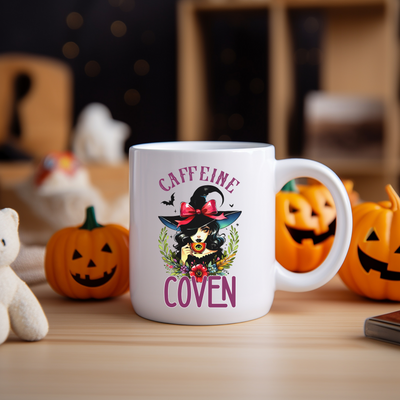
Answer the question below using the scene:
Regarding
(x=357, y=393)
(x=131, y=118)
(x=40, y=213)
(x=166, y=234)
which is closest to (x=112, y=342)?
(x=166, y=234)

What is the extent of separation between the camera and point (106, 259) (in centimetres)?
57

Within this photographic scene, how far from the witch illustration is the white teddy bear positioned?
0.44 feet

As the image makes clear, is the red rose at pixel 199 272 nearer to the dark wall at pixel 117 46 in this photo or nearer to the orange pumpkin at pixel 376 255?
the orange pumpkin at pixel 376 255

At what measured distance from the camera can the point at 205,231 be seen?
0.46 m

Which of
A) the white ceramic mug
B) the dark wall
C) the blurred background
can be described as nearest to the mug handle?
the white ceramic mug

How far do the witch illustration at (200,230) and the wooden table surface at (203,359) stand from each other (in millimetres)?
64

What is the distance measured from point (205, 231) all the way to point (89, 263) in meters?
0.18

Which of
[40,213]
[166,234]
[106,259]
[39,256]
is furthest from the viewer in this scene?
[40,213]

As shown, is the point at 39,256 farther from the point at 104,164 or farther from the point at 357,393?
the point at 104,164

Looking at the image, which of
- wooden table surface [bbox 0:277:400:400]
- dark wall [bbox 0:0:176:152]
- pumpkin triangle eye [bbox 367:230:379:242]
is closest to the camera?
wooden table surface [bbox 0:277:400:400]

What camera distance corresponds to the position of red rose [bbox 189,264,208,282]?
0.46 meters

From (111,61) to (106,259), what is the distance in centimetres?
189

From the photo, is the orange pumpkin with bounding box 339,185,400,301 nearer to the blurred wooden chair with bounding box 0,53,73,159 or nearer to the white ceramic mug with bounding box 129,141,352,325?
the white ceramic mug with bounding box 129,141,352,325

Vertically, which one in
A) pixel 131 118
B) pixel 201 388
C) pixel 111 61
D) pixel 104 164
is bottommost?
pixel 201 388
